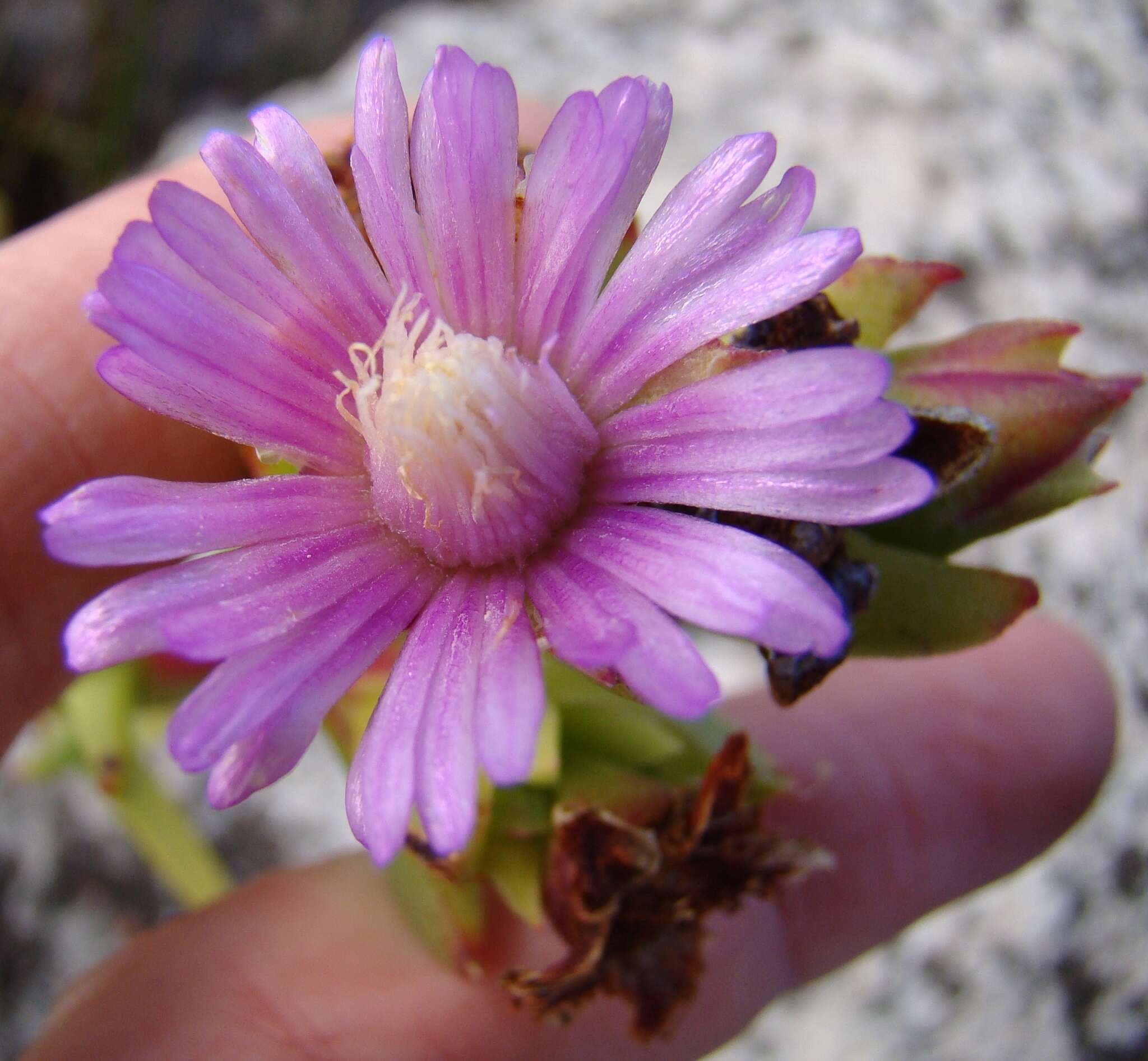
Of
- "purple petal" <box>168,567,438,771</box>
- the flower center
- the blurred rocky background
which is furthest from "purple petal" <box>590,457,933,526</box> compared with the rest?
A: the blurred rocky background

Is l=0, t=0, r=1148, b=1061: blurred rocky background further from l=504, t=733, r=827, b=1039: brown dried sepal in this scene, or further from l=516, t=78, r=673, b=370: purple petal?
l=516, t=78, r=673, b=370: purple petal

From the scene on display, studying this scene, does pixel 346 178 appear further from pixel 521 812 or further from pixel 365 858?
pixel 365 858

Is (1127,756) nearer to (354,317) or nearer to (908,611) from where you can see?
(908,611)

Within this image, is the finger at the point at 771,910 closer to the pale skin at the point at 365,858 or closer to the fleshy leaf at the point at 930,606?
the pale skin at the point at 365,858

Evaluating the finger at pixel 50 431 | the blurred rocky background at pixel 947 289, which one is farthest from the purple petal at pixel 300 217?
the blurred rocky background at pixel 947 289

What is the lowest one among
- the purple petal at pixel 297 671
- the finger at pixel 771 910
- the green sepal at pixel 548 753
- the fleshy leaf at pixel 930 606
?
the finger at pixel 771 910

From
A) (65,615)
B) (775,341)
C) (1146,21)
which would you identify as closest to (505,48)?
→ (1146,21)

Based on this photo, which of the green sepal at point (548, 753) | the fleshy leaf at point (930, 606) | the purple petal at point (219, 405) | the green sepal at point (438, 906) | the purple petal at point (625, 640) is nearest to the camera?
the purple petal at point (625, 640)
